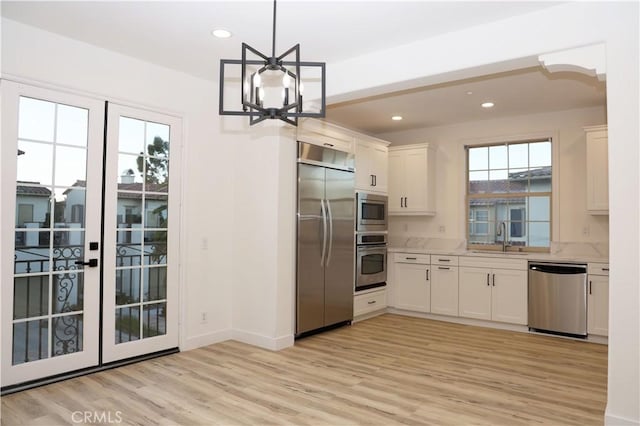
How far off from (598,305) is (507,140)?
2.33m

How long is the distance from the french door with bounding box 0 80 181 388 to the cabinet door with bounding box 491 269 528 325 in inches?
145

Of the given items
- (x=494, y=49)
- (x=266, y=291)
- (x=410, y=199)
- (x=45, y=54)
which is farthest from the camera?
(x=410, y=199)

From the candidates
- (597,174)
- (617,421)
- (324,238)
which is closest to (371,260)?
(324,238)

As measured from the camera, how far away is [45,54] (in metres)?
3.31

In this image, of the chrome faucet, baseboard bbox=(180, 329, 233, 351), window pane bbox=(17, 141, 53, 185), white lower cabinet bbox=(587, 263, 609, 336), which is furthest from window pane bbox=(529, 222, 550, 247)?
window pane bbox=(17, 141, 53, 185)

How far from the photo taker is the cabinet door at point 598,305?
4.57 metres

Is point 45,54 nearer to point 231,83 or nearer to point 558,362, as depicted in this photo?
point 231,83

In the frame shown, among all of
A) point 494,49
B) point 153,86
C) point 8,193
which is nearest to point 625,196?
point 494,49

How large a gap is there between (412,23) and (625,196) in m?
1.81

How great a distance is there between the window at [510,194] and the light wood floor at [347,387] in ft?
5.24

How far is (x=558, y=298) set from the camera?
4.82m

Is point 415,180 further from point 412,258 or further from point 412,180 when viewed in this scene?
point 412,258

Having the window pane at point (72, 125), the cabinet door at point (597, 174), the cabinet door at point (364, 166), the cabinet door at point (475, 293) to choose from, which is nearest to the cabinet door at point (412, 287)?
the cabinet door at point (475, 293)

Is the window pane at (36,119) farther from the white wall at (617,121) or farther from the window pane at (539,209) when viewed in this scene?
the window pane at (539,209)
